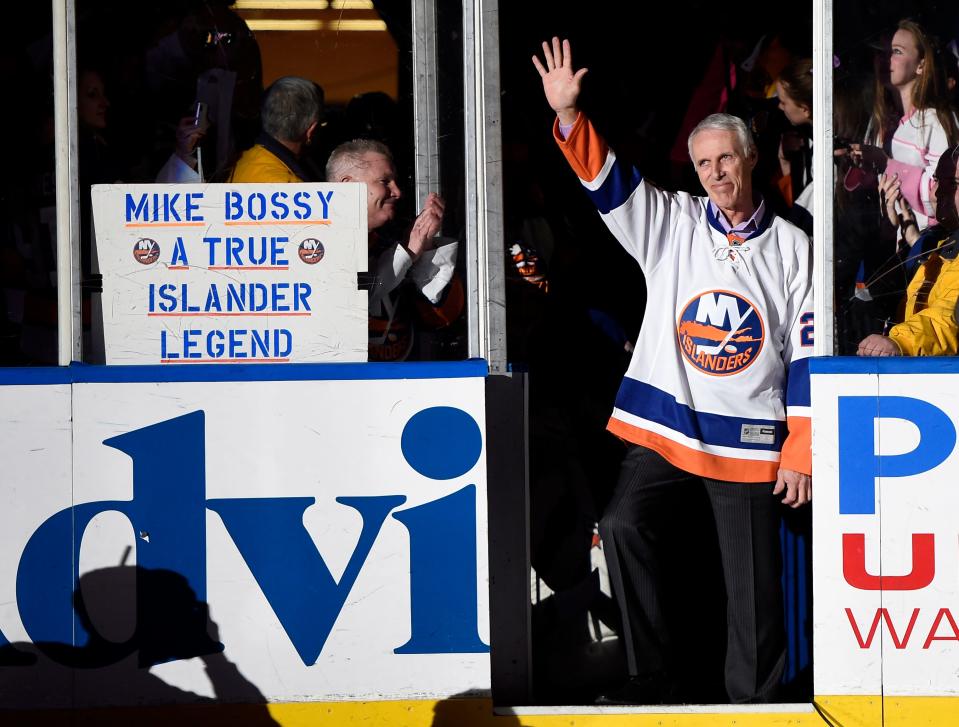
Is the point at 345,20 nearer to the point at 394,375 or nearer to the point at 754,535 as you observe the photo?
the point at 394,375

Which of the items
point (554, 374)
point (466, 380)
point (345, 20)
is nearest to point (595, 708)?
point (466, 380)

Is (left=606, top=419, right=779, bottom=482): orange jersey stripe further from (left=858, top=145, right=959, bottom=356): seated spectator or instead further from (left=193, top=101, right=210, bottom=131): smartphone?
(left=193, top=101, right=210, bottom=131): smartphone

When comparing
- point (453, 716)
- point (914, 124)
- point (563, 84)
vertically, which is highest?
point (563, 84)

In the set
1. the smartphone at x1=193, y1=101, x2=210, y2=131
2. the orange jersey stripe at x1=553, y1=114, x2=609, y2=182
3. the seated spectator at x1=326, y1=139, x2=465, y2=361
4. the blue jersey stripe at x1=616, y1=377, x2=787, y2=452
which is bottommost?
the blue jersey stripe at x1=616, y1=377, x2=787, y2=452

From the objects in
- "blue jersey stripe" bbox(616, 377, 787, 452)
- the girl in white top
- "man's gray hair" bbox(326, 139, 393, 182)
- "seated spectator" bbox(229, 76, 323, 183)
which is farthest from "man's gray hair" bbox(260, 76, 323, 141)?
the girl in white top

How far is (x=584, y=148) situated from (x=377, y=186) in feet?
2.51

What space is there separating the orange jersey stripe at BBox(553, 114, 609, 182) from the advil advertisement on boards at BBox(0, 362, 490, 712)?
865 millimetres

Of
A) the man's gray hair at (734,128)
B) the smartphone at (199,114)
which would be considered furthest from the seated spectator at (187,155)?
the man's gray hair at (734,128)

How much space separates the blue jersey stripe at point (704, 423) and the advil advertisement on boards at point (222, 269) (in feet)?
Answer: 3.94

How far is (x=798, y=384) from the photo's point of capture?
416 centimetres

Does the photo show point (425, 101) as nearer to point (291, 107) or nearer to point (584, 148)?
point (291, 107)

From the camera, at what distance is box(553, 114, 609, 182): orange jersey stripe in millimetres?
4129

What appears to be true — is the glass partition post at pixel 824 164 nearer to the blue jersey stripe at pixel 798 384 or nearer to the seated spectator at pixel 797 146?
the blue jersey stripe at pixel 798 384

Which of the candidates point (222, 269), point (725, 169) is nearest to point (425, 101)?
point (222, 269)
